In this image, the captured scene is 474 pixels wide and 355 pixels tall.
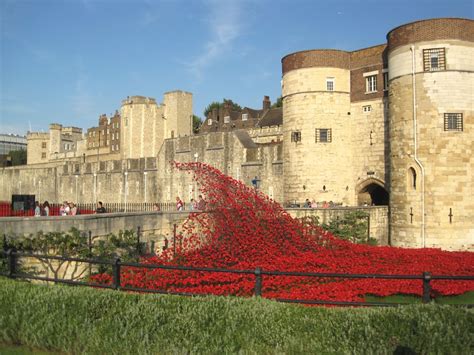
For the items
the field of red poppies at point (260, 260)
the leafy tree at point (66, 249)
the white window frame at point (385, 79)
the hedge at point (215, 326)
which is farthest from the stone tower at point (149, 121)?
the hedge at point (215, 326)

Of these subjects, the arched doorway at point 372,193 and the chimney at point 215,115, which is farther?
the chimney at point 215,115

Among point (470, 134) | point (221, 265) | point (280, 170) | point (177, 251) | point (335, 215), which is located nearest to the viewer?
point (221, 265)

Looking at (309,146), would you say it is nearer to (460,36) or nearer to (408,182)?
(408,182)

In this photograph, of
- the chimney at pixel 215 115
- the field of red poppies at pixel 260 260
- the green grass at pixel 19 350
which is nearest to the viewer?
the green grass at pixel 19 350

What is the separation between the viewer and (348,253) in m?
16.2

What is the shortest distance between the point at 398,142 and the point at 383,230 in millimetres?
4858

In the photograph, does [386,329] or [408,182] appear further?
[408,182]

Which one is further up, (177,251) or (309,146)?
(309,146)

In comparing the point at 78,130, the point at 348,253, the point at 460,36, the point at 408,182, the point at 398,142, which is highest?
the point at 78,130

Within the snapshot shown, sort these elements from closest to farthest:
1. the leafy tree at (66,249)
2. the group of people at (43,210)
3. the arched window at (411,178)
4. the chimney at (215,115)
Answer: the leafy tree at (66,249), the group of people at (43,210), the arched window at (411,178), the chimney at (215,115)

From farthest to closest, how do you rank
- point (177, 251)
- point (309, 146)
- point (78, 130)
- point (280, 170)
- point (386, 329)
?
1. point (78, 130)
2. point (280, 170)
3. point (309, 146)
4. point (177, 251)
5. point (386, 329)

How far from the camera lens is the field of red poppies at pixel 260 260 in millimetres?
11727

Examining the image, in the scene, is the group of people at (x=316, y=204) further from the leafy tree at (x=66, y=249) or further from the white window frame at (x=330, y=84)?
the leafy tree at (x=66, y=249)

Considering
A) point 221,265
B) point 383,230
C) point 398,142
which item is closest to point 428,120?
point 398,142
